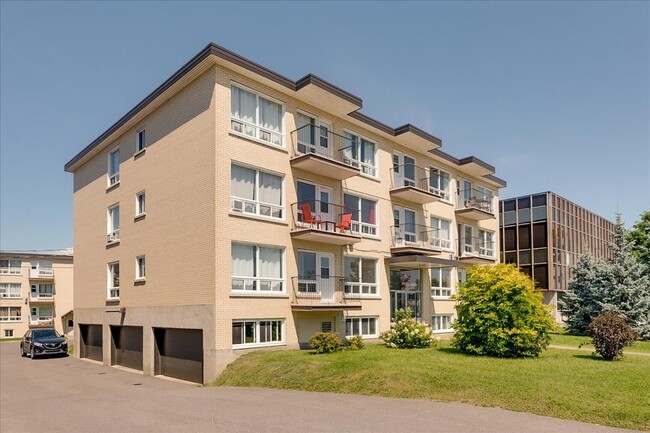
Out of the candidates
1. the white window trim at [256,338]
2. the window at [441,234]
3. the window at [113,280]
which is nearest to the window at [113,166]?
the window at [113,280]

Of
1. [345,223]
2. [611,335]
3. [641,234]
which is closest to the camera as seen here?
[611,335]

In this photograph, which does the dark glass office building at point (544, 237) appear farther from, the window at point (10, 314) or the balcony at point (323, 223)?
the window at point (10, 314)

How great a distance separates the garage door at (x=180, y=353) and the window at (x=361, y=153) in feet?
35.7

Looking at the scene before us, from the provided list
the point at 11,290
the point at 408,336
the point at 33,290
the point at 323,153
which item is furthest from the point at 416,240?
the point at 11,290

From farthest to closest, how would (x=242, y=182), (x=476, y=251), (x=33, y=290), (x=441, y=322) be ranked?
(x=33, y=290), (x=476, y=251), (x=441, y=322), (x=242, y=182)

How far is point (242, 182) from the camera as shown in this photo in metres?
19.9

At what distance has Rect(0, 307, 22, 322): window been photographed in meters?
57.8

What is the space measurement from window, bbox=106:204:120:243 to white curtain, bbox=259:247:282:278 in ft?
33.1

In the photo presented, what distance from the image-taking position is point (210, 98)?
757 inches

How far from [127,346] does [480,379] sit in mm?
18082

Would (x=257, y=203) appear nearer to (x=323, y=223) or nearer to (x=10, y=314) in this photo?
(x=323, y=223)

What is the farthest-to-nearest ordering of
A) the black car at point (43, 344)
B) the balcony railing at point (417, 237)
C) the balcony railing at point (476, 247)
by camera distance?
the balcony railing at point (476, 247), the black car at point (43, 344), the balcony railing at point (417, 237)

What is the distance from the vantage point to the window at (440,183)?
3175cm

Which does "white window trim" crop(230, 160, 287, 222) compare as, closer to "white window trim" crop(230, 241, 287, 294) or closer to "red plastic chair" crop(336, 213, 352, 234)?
"white window trim" crop(230, 241, 287, 294)
